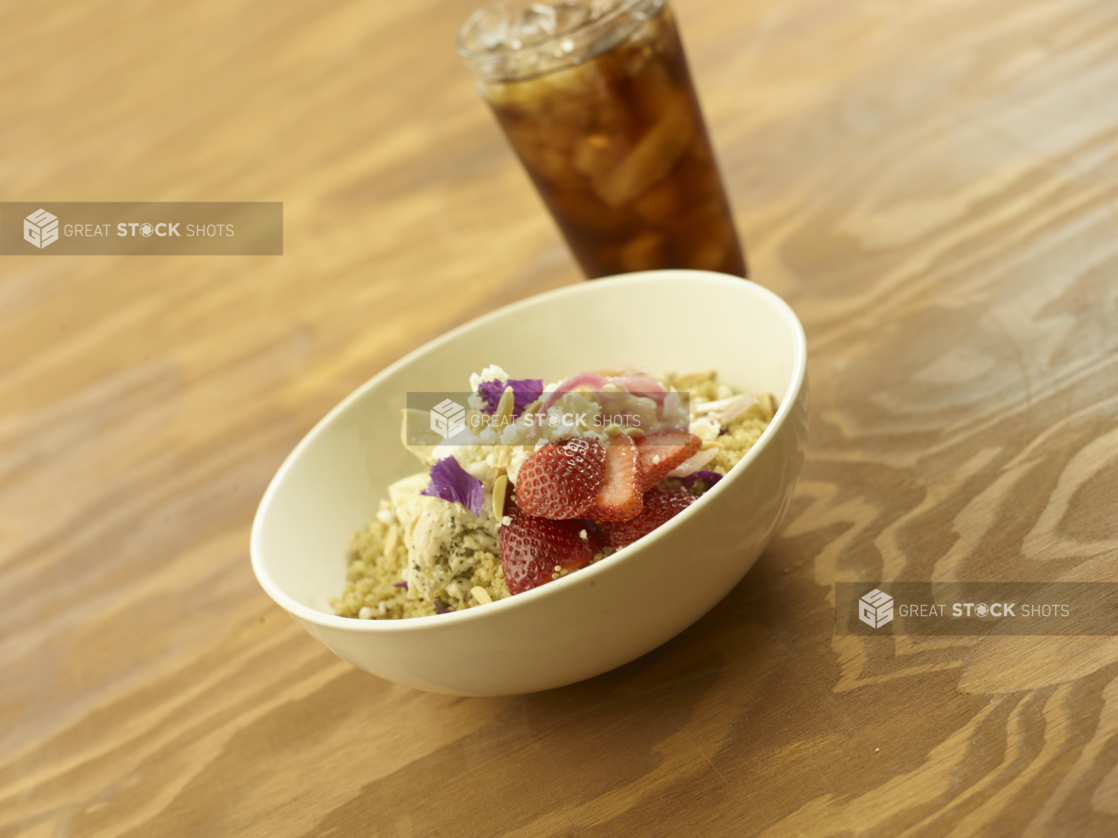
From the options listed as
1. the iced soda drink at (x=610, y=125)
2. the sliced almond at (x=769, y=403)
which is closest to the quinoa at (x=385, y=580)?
the sliced almond at (x=769, y=403)

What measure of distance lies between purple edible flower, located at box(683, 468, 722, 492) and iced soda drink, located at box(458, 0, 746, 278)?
42 cm

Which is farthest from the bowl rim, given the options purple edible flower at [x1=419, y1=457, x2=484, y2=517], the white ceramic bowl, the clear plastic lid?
the clear plastic lid

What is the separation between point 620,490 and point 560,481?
0.04 m

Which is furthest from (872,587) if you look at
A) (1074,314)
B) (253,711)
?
(253,711)

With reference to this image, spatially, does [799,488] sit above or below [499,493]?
below

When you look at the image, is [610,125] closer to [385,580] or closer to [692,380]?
[692,380]

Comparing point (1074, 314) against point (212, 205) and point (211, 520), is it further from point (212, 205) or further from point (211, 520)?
point (212, 205)

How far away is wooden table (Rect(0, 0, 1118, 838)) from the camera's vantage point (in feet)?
2.00

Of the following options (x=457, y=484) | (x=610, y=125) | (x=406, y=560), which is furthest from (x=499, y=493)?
(x=610, y=125)

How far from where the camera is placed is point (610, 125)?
970 mm

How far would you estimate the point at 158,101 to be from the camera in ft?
7.80

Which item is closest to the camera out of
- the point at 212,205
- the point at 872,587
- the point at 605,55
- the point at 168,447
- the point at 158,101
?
the point at 872,587

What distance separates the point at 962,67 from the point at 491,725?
117 cm

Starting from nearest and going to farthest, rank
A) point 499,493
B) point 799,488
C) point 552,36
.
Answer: point 499,493, point 799,488, point 552,36
